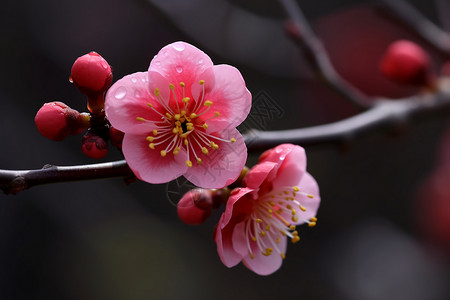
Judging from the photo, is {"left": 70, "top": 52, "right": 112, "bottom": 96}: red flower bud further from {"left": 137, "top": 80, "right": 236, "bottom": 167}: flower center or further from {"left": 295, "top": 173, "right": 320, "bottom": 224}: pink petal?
{"left": 295, "top": 173, "right": 320, "bottom": 224}: pink petal

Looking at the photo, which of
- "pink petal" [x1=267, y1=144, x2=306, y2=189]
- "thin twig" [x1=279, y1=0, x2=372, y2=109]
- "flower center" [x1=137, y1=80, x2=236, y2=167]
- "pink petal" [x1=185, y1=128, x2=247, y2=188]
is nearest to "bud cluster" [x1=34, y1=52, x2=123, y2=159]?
"flower center" [x1=137, y1=80, x2=236, y2=167]

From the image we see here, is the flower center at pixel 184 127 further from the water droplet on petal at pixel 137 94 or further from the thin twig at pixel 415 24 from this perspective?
the thin twig at pixel 415 24

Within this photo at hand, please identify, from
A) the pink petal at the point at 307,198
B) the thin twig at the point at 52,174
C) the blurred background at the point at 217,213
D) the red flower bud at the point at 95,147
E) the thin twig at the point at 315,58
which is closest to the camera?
the thin twig at the point at 52,174

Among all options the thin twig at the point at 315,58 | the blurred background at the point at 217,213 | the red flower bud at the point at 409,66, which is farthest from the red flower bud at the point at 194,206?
the blurred background at the point at 217,213

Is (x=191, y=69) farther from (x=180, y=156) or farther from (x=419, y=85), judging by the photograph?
(x=419, y=85)

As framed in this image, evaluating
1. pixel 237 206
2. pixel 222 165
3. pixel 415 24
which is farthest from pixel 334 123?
pixel 222 165

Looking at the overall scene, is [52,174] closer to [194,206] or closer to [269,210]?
[194,206]

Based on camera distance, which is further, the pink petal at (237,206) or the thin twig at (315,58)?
the thin twig at (315,58)

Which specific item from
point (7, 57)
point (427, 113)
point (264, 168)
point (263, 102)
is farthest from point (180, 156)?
point (7, 57)
